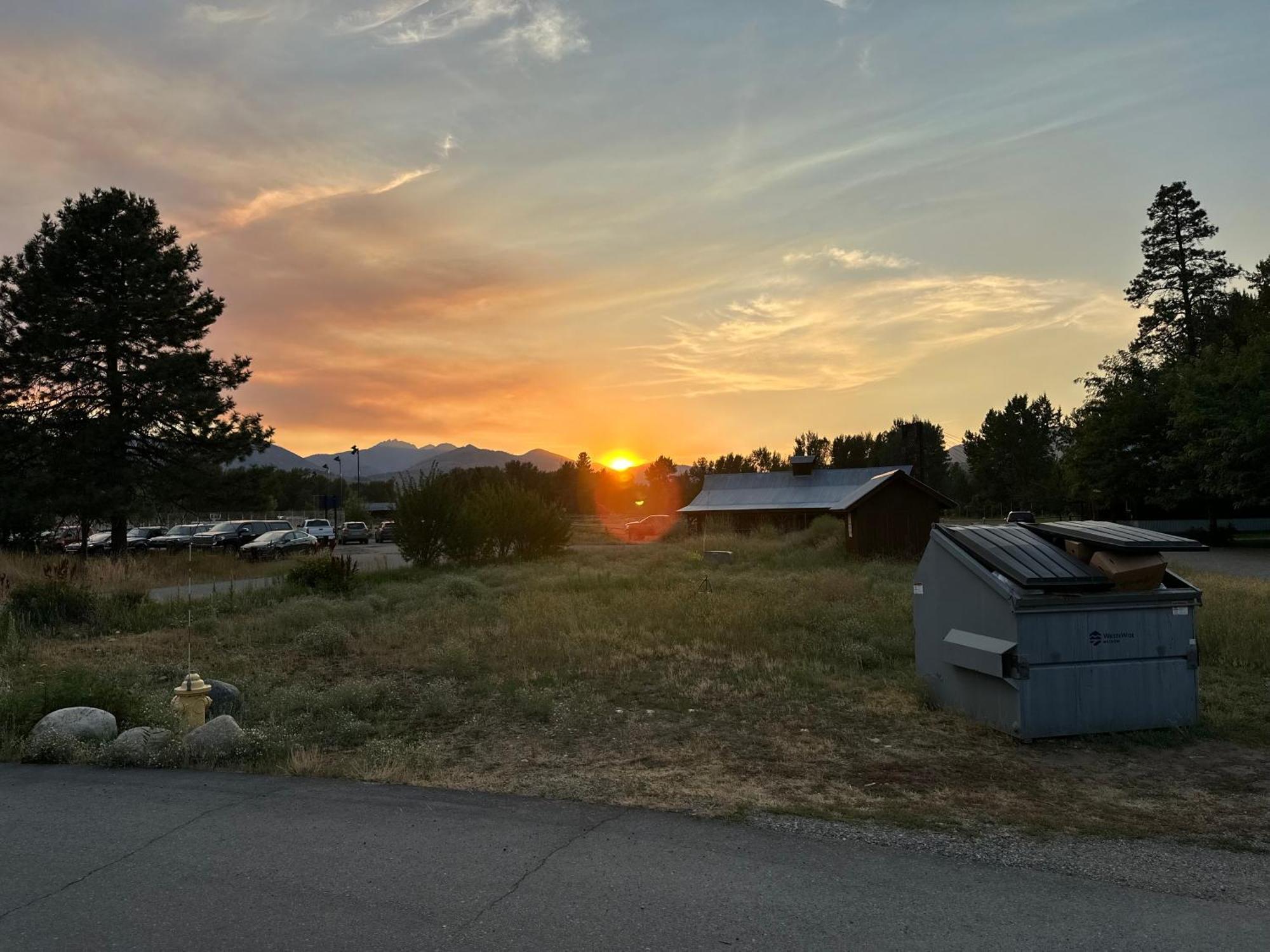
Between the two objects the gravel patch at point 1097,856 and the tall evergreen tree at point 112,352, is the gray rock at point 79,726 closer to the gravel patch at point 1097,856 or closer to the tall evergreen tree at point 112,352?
the gravel patch at point 1097,856

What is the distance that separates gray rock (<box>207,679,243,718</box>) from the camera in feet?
28.8

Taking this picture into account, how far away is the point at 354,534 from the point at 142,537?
12.7m

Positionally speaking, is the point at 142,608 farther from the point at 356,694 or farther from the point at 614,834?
the point at 614,834

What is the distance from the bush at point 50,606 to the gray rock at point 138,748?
10.2 meters

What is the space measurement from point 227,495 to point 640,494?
106 meters

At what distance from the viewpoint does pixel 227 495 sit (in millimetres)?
31641

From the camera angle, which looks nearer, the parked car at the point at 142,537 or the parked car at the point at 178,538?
the parked car at the point at 178,538

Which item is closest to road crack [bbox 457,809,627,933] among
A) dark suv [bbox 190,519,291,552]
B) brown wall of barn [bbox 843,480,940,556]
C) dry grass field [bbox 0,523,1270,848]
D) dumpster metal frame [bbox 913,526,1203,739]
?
dry grass field [bbox 0,523,1270,848]

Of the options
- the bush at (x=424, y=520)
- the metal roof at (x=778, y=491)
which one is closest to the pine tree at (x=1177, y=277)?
the metal roof at (x=778, y=491)

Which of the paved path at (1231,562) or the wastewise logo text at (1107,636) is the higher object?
the wastewise logo text at (1107,636)

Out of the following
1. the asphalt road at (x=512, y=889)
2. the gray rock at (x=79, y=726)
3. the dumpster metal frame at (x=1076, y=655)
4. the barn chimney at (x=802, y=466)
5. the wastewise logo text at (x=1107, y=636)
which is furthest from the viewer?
the barn chimney at (x=802, y=466)

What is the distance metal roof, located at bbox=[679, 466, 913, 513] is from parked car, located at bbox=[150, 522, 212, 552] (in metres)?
28.7

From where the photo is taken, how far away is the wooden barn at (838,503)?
1305 inches

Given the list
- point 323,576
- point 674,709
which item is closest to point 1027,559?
point 674,709
